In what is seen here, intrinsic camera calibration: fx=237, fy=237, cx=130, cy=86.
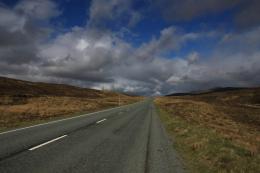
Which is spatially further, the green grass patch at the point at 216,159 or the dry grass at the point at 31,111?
the dry grass at the point at 31,111

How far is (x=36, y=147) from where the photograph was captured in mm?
8961

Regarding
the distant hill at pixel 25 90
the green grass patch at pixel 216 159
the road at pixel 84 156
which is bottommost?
the green grass patch at pixel 216 159

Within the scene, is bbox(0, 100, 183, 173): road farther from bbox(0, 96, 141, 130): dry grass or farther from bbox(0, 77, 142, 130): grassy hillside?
bbox(0, 96, 141, 130): dry grass

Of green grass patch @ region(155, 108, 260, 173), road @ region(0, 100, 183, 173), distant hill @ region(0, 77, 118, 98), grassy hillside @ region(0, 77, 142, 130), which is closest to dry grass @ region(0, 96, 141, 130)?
grassy hillside @ region(0, 77, 142, 130)

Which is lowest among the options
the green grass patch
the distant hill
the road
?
the green grass patch

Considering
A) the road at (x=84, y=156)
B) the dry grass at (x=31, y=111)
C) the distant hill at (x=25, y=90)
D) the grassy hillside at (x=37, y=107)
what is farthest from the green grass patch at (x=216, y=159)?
the distant hill at (x=25, y=90)

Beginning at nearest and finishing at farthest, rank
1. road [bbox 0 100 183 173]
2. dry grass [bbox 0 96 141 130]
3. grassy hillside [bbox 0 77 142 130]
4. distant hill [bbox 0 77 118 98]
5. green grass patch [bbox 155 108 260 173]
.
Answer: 1. road [bbox 0 100 183 173]
2. green grass patch [bbox 155 108 260 173]
3. dry grass [bbox 0 96 141 130]
4. grassy hillside [bbox 0 77 142 130]
5. distant hill [bbox 0 77 118 98]

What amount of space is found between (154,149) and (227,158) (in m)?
2.80

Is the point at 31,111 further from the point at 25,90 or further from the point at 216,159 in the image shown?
the point at 25,90

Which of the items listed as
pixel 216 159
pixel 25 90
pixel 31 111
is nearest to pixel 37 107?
pixel 31 111

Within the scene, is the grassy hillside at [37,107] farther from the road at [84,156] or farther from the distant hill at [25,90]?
the distant hill at [25,90]

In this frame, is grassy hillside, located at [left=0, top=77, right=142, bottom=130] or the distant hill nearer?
grassy hillside, located at [left=0, top=77, right=142, bottom=130]

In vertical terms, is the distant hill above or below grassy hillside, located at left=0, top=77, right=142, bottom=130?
above

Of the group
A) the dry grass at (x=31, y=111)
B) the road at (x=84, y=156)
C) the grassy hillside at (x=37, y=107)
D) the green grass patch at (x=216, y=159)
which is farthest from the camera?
the grassy hillside at (x=37, y=107)
